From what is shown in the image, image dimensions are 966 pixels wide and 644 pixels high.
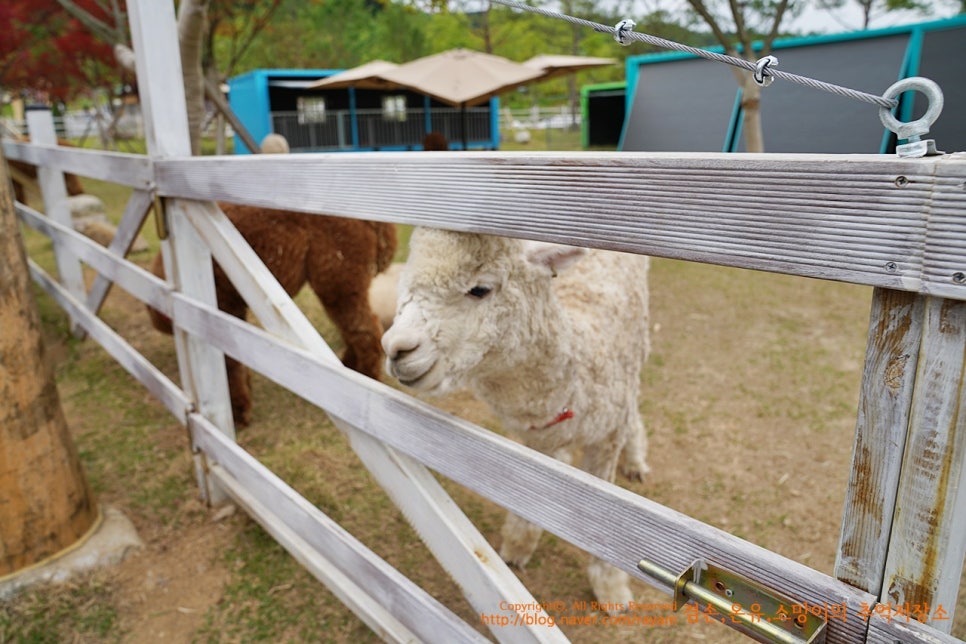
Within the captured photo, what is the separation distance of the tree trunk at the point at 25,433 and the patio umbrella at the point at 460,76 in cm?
643

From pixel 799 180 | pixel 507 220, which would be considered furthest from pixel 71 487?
pixel 799 180

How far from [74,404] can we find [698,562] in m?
4.12

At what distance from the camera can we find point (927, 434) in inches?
27.9

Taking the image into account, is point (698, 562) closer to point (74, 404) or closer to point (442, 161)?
point (442, 161)

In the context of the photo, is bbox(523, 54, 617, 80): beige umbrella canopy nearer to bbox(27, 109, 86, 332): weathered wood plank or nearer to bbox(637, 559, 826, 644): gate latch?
bbox(27, 109, 86, 332): weathered wood plank

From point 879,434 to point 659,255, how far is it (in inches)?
13.6

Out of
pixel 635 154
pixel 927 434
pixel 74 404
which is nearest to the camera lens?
pixel 927 434

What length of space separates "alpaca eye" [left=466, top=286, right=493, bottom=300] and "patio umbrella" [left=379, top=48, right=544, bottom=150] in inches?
275

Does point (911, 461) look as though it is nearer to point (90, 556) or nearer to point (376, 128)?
point (90, 556)

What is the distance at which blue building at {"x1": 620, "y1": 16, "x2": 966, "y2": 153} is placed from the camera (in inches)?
39.2

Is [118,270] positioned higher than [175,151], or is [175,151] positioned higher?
[175,151]

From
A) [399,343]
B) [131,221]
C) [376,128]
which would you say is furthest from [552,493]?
[376,128]

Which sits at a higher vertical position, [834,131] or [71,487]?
[834,131]

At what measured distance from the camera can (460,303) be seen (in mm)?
1461
